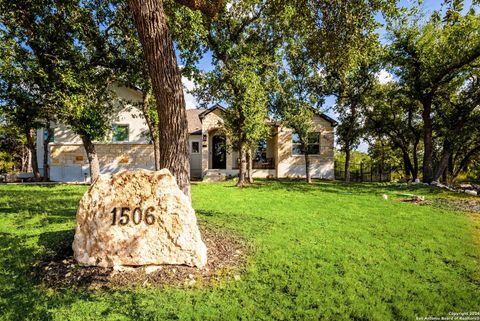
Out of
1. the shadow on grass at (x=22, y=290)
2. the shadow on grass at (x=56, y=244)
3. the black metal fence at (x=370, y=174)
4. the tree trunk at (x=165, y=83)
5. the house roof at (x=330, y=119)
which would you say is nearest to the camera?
the shadow on grass at (x=22, y=290)

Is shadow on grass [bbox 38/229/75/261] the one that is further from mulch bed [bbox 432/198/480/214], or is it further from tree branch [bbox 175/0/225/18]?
mulch bed [bbox 432/198/480/214]

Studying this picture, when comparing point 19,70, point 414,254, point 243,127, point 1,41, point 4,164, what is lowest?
point 414,254

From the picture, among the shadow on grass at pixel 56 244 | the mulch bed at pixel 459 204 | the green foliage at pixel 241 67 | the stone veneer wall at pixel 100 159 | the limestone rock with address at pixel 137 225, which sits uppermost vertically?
the green foliage at pixel 241 67

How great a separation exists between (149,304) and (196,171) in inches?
780

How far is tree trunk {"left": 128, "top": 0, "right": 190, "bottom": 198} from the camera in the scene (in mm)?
4191

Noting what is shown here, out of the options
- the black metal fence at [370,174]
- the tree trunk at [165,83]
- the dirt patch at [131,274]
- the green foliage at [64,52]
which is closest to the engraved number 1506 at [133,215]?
the dirt patch at [131,274]

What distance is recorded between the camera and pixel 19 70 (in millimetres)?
10539

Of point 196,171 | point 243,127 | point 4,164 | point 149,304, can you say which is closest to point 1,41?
point 243,127

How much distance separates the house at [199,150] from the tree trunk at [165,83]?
38.7 ft

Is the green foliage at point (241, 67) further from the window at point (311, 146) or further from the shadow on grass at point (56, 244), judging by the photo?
the shadow on grass at point (56, 244)

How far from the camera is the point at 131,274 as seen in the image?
3.76 metres

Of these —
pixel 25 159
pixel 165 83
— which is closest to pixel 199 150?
pixel 165 83

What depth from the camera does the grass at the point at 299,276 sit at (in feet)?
9.96

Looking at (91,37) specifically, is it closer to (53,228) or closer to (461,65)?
(53,228)
